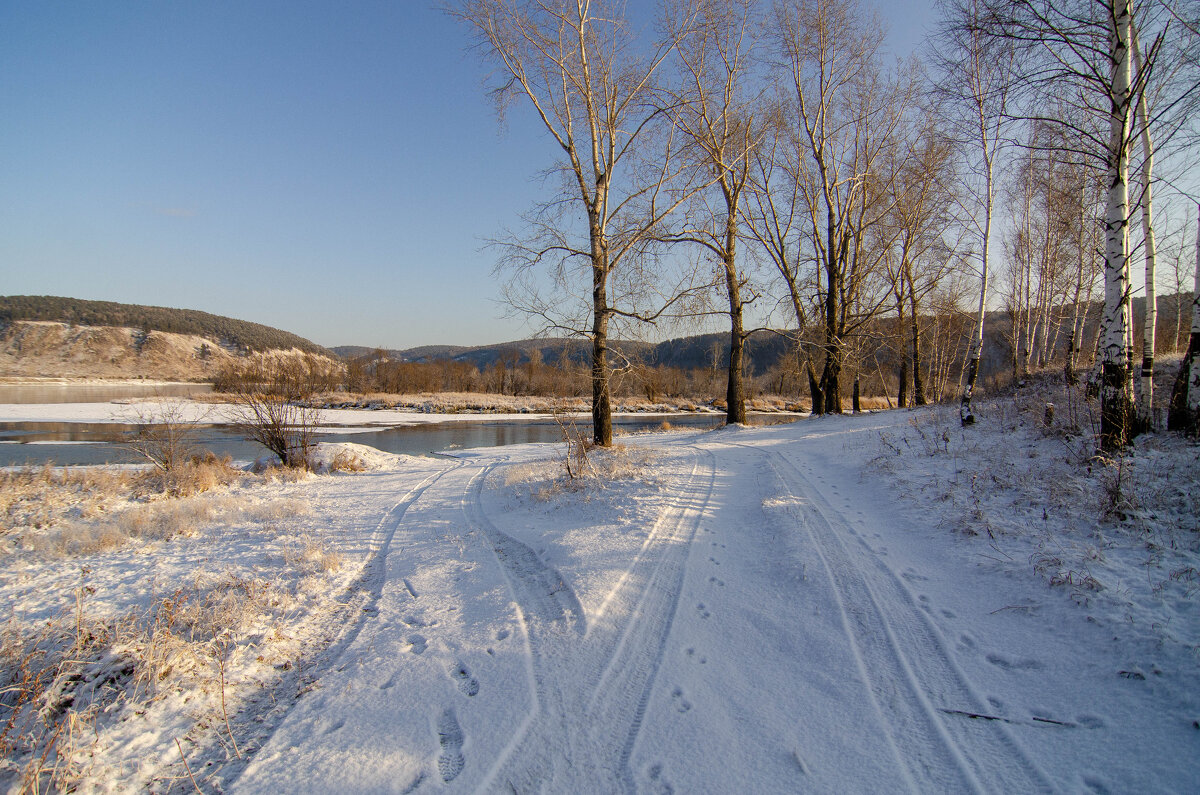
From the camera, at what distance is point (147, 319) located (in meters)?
109

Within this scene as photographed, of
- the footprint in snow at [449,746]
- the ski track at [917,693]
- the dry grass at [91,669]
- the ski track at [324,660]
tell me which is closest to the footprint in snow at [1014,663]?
the ski track at [917,693]

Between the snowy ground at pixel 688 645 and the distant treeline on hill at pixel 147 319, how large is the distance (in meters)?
115

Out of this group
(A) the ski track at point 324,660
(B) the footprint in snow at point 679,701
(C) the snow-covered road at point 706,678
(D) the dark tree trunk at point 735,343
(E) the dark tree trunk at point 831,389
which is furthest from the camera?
(E) the dark tree trunk at point 831,389

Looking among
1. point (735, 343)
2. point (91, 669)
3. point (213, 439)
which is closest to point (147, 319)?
point (213, 439)

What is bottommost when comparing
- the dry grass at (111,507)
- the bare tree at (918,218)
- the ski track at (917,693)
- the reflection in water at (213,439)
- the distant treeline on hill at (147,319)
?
the reflection in water at (213,439)

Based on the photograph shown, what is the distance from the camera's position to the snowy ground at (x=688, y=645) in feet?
→ 8.06

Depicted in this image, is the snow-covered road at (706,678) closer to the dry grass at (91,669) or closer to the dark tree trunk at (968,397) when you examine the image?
the dry grass at (91,669)

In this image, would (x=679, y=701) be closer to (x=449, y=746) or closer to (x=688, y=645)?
(x=688, y=645)

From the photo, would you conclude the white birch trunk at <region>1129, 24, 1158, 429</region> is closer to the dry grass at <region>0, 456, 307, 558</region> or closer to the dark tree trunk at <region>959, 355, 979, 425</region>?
the dark tree trunk at <region>959, 355, 979, 425</region>

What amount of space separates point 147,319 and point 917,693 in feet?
492

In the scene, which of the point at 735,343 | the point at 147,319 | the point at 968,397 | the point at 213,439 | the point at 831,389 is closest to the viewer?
the point at 968,397

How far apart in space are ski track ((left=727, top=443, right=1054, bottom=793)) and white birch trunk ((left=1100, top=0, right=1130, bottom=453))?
4.17m

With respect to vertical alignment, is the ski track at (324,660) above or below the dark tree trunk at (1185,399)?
below

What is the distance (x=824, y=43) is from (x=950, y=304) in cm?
1128
